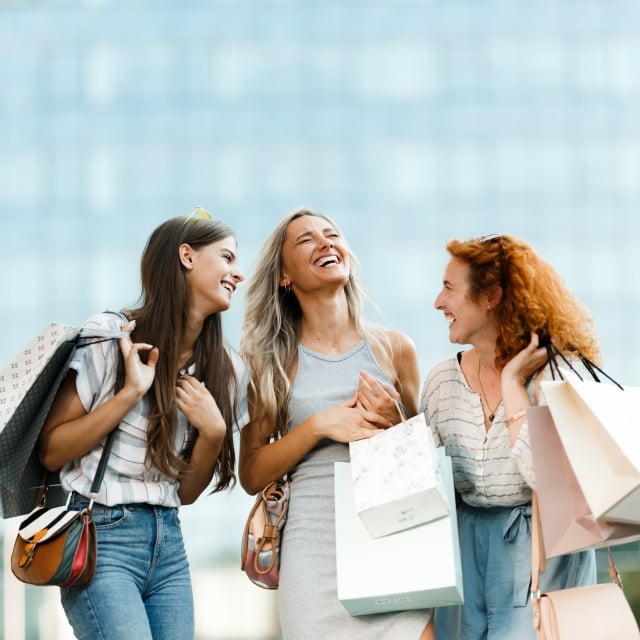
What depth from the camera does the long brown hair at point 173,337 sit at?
3.31 metres

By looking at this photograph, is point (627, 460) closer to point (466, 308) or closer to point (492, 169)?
point (466, 308)

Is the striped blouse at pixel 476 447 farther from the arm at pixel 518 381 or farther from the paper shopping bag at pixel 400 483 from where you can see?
the paper shopping bag at pixel 400 483

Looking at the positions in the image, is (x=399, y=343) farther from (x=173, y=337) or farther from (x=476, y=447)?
(x=173, y=337)

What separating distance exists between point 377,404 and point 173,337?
26.7 inches

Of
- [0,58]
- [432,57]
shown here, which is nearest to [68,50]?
[0,58]

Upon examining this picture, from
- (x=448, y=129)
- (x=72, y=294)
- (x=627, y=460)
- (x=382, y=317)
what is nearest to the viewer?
(x=627, y=460)

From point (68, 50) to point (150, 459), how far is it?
130 feet

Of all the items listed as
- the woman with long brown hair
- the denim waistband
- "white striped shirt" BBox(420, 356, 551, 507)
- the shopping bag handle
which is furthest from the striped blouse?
the denim waistband

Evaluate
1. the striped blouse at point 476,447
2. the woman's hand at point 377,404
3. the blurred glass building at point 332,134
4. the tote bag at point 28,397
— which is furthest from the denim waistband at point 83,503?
the blurred glass building at point 332,134

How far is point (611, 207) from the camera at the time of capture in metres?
40.6

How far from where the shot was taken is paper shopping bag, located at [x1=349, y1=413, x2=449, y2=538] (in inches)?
119

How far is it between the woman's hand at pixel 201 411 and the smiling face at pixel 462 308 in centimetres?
79

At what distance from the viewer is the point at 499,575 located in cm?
340

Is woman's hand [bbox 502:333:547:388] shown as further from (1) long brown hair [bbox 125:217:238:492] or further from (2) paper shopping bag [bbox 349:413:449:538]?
(1) long brown hair [bbox 125:217:238:492]
